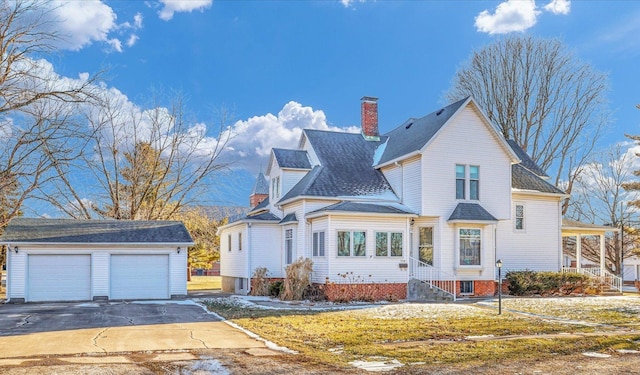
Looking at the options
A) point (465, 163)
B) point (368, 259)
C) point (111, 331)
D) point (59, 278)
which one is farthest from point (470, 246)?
point (59, 278)

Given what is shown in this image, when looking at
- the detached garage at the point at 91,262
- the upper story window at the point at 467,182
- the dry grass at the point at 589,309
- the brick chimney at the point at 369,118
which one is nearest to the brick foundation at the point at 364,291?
the dry grass at the point at 589,309

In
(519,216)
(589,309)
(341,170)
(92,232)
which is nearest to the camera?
(589,309)

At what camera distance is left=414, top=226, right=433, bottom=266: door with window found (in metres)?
25.4

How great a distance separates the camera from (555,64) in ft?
136

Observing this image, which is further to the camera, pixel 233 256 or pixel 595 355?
pixel 233 256

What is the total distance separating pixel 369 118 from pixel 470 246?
Result: 9.40 m

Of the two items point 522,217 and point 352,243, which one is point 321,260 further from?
point 522,217

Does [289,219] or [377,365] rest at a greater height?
[289,219]

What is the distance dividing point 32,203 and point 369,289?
2083 cm

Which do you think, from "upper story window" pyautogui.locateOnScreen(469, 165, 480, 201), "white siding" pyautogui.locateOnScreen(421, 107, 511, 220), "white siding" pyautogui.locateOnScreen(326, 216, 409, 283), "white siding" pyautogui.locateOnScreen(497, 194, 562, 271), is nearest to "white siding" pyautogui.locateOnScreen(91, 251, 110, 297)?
"white siding" pyautogui.locateOnScreen(326, 216, 409, 283)

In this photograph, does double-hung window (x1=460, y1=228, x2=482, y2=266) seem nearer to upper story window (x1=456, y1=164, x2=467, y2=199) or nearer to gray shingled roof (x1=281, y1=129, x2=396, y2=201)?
upper story window (x1=456, y1=164, x2=467, y2=199)

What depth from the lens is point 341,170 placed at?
27.8m

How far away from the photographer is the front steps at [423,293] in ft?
76.3

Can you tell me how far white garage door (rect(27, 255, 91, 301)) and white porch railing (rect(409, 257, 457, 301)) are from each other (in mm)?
13602
